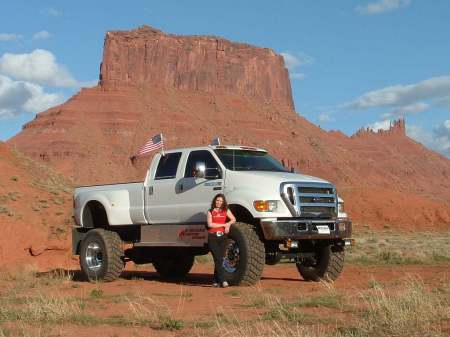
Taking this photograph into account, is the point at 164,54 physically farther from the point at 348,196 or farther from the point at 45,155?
the point at 348,196

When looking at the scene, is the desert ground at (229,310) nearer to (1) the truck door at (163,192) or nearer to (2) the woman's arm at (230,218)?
(2) the woman's arm at (230,218)

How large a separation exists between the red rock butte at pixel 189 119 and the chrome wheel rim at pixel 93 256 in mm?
75131

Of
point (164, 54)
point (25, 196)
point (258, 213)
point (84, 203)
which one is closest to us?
point (258, 213)

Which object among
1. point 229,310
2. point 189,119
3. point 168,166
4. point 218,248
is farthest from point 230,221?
point 189,119

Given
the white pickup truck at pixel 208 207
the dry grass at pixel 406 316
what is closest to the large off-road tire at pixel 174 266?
the white pickup truck at pixel 208 207

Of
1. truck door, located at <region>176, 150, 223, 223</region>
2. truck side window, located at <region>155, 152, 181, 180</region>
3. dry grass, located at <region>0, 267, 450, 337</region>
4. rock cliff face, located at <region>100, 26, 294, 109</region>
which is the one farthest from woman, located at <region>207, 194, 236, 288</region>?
rock cliff face, located at <region>100, 26, 294, 109</region>

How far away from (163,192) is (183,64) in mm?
109013

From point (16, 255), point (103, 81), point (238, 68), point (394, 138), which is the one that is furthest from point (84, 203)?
point (394, 138)

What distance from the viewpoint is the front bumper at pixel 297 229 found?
35.9 ft

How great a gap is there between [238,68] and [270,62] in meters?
10.0

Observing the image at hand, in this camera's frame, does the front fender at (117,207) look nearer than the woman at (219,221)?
No

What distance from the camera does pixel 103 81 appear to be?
114875mm

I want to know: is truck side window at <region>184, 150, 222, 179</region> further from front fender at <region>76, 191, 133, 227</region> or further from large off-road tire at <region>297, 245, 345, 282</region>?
large off-road tire at <region>297, 245, 345, 282</region>

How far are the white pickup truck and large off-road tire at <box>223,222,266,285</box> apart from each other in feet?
0.05
